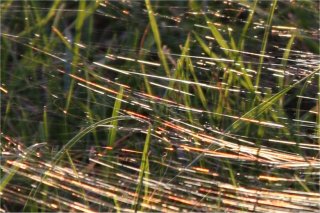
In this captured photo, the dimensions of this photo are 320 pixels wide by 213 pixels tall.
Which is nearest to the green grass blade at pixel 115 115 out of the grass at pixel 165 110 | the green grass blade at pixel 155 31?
the grass at pixel 165 110

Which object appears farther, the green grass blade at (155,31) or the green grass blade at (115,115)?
the green grass blade at (155,31)

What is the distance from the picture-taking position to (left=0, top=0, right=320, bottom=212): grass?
5.17ft

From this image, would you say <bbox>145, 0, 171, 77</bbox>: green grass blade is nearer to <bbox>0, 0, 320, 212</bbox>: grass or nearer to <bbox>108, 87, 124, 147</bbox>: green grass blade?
<bbox>0, 0, 320, 212</bbox>: grass

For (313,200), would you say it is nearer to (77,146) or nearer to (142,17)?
(77,146)

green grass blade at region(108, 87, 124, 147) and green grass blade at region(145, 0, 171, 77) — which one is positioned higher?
green grass blade at region(145, 0, 171, 77)

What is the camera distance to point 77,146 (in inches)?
68.2

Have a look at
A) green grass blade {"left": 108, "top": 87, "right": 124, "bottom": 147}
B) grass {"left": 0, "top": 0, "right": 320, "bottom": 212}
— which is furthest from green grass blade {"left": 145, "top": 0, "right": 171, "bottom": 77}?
green grass blade {"left": 108, "top": 87, "right": 124, "bottom": 147}

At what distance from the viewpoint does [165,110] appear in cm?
167

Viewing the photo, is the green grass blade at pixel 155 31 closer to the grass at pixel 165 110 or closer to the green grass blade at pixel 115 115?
the grass at pixel 165 110

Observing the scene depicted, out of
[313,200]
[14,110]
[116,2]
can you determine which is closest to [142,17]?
[116,2]

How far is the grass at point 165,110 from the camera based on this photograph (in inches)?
62.0

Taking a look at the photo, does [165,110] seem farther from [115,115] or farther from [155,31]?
[155,31]

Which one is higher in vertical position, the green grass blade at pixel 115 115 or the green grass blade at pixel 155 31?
the green grass blade at pixel 155 31

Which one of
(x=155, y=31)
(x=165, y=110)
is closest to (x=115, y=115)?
(x=165, y=110)
